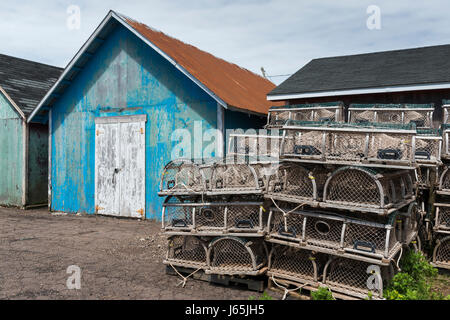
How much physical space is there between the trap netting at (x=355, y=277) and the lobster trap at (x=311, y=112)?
11.7 ft

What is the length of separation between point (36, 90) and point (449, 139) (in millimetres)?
15384

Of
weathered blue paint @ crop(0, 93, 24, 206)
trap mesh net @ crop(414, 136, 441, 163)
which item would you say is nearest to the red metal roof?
trap mesh net @ crop(414, 136, 441, 163)

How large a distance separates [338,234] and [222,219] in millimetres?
1879

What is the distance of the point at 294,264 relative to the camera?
18.9ft

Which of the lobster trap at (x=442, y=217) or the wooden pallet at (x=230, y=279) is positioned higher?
the lobster trap at (x=442, y=217)

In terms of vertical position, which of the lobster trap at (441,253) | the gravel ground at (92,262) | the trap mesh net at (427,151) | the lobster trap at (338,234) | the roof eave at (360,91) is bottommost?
the gravel ground at (92,262)

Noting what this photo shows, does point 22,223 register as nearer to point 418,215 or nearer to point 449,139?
point 418,215

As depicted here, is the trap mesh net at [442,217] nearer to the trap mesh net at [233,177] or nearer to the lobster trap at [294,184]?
the lobster trap at [294,184]

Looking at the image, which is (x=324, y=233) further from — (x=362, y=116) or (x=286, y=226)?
(x=362, y=116)

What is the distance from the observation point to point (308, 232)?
566 centimetres

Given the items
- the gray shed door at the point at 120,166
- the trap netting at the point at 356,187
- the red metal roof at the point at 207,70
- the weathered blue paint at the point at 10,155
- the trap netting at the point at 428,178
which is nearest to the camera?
the trap netting at the point at 356,187

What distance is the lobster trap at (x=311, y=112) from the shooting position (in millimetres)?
8422

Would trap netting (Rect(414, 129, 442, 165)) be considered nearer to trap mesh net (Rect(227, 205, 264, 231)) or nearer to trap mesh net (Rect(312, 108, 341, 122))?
trap mesh net (Rect(312, 108, 341, 122))

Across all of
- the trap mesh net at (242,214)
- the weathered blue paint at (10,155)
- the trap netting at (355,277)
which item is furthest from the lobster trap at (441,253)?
the weathered blue paint at (10,155)
